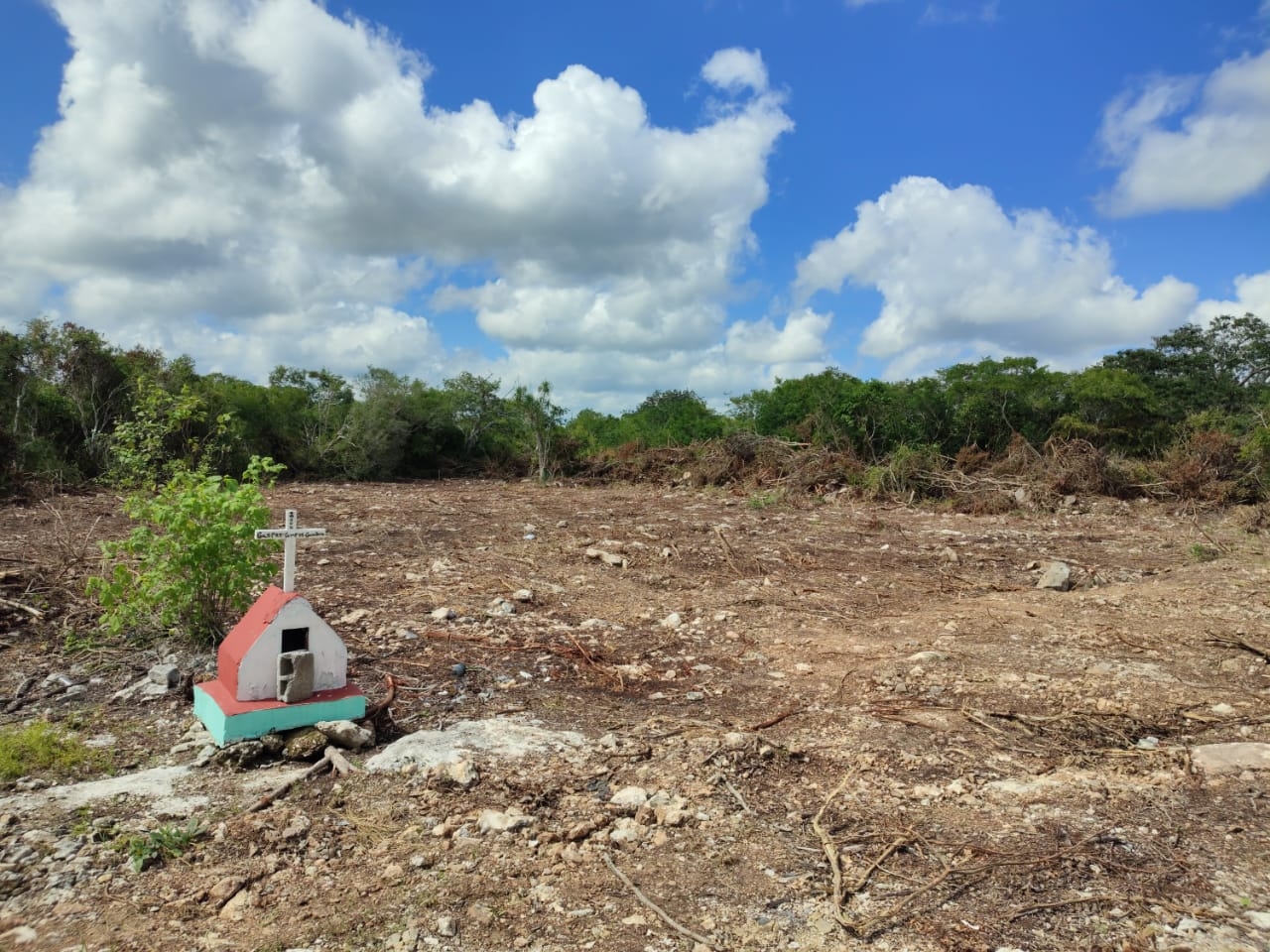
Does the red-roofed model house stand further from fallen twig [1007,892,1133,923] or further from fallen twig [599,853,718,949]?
fallen twig [1007,892,1133,923]

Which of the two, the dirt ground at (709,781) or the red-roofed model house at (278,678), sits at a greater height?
the red-roofed model house at (278,678)

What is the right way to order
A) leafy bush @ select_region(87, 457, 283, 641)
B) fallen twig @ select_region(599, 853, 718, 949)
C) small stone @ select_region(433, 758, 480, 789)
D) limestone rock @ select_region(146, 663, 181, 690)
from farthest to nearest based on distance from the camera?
leafy bush @ select_region(87, 457, 283, 641) < limestone rock @ select_region(146, 663, 181, 690) < small stone @ select_region(433, 758, 480, 789) < fallen twig @ select_region(599, 853, 718, 949)

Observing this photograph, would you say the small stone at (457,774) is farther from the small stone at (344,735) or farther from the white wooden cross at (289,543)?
the white wooden cross at (289,543)

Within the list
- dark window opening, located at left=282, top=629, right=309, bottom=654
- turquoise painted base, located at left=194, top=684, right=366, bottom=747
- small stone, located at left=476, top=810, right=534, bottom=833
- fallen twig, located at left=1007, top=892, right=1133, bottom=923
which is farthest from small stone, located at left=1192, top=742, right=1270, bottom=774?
dark window opening, located at left=282, top=629, right=309, bottom=654

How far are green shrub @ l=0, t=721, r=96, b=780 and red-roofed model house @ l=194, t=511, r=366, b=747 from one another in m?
0.44

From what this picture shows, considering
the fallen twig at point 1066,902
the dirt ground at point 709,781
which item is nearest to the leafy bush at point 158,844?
the dirt ground at point 709,781

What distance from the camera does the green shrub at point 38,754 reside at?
284cm

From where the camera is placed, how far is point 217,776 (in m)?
2.90

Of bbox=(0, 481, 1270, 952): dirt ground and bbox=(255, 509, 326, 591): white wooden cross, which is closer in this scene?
bbox=(0, 481, 1270, 952): dirt ground

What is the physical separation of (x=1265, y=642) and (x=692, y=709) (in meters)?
3.71

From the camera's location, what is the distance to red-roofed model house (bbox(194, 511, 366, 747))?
3.10 metres

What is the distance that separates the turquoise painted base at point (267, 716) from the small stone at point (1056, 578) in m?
5.76

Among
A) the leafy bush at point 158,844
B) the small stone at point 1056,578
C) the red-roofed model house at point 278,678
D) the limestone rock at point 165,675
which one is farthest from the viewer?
the small stone at point 1056,578

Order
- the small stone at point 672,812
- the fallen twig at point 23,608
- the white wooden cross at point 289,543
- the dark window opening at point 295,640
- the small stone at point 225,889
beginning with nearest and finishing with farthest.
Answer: the small stone at point 225,889
the small stone at point 672,812
the dark window opening at point 295,640
the white wooden cross at point 289,543
the fallen twig at point 23,608
